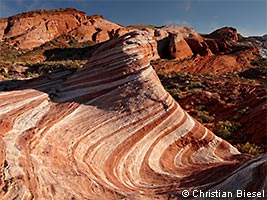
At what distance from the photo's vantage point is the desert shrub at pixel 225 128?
1647 centimetres

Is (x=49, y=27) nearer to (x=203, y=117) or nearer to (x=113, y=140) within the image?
(x=203, y=117)

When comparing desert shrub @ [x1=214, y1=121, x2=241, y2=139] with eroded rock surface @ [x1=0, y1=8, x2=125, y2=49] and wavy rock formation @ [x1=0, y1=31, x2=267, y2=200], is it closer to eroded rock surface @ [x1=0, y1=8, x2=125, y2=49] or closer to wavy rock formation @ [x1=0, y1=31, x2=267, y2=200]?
wavy rock formation @ [x1=0, y1=31, x2=267, y2=200]

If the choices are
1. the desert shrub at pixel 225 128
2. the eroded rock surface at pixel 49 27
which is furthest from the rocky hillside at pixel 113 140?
the eroded rock surface at pixel 49 27

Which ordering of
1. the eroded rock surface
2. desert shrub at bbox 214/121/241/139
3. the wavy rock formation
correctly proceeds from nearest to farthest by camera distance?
the wavy rock formation → desert shrub at bbox 214/121/241/139 → the eroded rock surface

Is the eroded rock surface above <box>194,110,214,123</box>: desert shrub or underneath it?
above

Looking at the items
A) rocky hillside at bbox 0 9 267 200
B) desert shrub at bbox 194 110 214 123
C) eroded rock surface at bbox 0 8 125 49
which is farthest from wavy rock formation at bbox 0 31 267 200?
eroded rock surface at bbox 0 8 125 49

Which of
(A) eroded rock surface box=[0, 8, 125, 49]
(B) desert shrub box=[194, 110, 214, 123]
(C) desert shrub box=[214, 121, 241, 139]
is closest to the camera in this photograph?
(C) desert shrub box=[214, 121, 241, 139]

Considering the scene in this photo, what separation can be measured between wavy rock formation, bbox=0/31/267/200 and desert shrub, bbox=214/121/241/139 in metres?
6.32

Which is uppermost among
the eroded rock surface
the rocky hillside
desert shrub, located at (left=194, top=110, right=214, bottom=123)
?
the eroded rock surface

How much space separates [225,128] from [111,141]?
33.1 feet

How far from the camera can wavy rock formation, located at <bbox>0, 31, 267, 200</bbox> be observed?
6160 millimetres

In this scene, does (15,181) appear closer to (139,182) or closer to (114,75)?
(139,182)

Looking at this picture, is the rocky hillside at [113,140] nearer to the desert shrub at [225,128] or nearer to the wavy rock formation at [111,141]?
the wavy rock formation at [111,141]

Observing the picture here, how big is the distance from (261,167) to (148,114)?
411 cm
